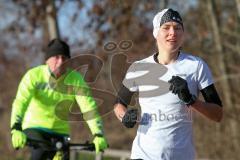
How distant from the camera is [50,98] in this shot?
25.5 ft

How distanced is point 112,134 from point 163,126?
17.5 metres

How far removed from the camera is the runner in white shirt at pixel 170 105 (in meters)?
5.04

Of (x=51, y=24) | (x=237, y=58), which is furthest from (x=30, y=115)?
(x=237, y=58)

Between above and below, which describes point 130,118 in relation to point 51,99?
below

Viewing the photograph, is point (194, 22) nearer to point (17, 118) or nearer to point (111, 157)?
point (111, 157)

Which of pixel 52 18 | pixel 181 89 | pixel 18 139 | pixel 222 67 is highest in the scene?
pixel 52 18

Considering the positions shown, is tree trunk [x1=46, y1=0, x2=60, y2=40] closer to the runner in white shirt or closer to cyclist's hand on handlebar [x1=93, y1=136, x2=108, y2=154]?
cyclist's hand on handlebar [x1=93, y1=136, x2=108, y2=154]

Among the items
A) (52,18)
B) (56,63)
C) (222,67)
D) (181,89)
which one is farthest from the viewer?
(222,67)

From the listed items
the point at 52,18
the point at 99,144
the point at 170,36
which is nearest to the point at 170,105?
the point at 170,36

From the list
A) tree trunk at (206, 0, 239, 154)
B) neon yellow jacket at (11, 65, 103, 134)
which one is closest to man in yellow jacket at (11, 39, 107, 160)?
neon yellow jacket at (11, 65, 103, 134)

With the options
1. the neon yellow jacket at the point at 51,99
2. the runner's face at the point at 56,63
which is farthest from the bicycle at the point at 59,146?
the runner's face at the point at 56,63

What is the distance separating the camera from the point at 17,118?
24.1ft

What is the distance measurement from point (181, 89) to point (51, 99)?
3.30m

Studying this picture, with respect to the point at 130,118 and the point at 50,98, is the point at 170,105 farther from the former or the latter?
the point at 50,98
